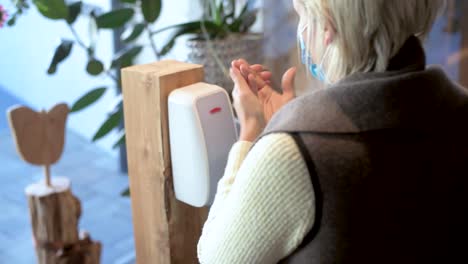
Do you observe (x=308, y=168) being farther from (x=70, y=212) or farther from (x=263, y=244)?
(x=70, y=212)

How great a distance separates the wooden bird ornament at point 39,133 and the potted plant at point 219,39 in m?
0.49

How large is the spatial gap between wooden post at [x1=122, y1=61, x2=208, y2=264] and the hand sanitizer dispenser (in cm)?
2

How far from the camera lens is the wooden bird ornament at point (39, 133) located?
137cm

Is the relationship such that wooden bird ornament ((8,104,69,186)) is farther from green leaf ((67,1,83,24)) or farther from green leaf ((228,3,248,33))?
green leaf ((228,3,248,33))

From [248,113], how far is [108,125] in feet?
3.40

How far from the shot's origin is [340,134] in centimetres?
71

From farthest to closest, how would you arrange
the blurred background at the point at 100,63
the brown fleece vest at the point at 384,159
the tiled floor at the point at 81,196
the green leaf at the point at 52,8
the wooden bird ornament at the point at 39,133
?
the tiled floor at the point at 81,196 → the blurred background at the point at 100,63 → the green leaf at the point at 52,8 → the wooden bird ornament at the point at 39,133 → the brown fleece vest at the point at 384,159

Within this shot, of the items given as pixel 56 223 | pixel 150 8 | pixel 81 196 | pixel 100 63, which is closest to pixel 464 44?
pixel 150 8

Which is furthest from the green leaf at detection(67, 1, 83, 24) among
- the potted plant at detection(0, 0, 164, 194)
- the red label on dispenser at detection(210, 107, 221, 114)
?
the red label on dispenser at detection(210, 107, 221, 114)

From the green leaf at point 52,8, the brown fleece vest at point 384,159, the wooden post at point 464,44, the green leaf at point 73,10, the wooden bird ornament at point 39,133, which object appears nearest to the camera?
the brown fleece vest at point 384,159

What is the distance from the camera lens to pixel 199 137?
0.95 meters

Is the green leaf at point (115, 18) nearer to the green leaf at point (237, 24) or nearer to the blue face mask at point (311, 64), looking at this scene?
the green leaf at point (237, 24)

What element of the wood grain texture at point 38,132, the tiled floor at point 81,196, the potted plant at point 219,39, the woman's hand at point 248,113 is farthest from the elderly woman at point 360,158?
the tiled floor at point 81,196

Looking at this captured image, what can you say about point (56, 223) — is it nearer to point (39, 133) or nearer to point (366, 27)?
point (39, 133)
